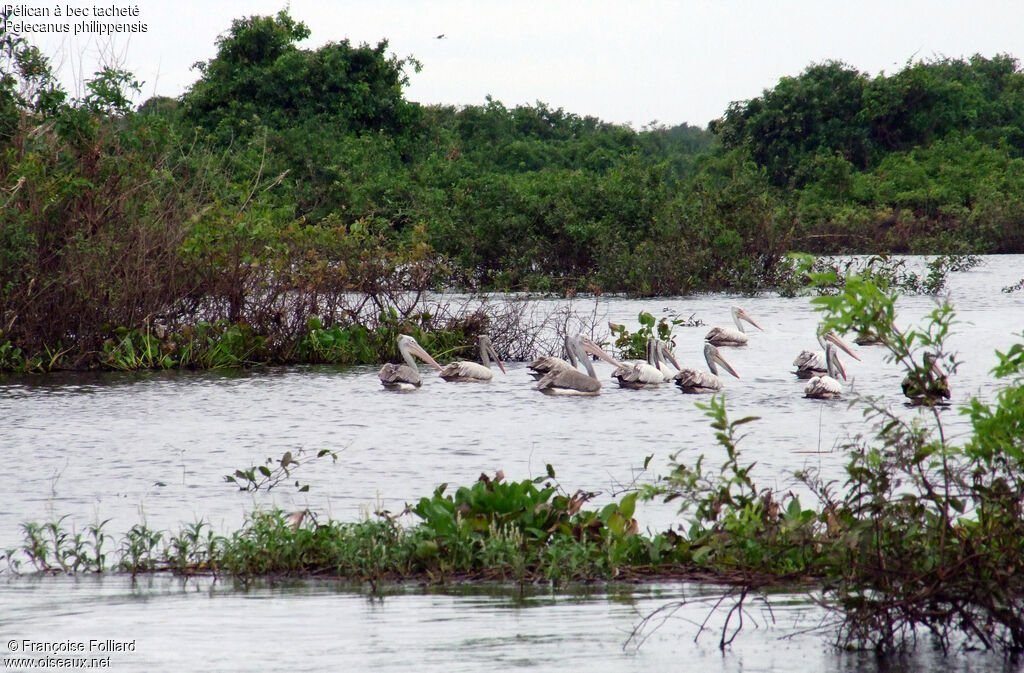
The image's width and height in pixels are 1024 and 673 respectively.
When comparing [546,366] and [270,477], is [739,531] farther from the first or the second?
[546,366]

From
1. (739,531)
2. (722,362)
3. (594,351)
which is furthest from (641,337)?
(739,531)

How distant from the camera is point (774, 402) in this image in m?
13.2

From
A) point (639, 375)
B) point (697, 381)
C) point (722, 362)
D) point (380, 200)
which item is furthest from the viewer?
point (380, 200)

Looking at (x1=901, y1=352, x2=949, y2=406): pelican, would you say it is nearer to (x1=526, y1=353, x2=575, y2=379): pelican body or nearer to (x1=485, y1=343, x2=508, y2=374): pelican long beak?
(x1=526, y1=353, x2=575, y2=379): pelican body

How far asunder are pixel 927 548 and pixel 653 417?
25.0ft

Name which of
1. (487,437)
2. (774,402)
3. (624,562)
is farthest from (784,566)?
(774,402)

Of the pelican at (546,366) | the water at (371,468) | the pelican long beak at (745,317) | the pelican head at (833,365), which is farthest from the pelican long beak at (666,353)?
the pelican long beak at (745,317)

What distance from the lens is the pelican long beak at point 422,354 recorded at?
53.2ft

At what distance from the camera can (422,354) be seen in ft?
53.8

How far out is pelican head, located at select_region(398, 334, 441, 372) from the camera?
1569 cm

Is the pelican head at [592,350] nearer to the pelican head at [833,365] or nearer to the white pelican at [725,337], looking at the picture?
the white pelican at [725,337]

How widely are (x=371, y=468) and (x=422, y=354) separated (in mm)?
6978

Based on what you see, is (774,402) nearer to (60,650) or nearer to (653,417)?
(653,417)

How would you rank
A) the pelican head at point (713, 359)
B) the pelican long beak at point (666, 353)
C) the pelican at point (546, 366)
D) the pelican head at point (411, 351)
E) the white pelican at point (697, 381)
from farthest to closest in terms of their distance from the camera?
the pelican head at point (411, 351) < the pelican long beak at point (666, 353) < the pelican head at point (713, 359) < the pelican at point (546, 366) < the white pelican at point (697, 381)
